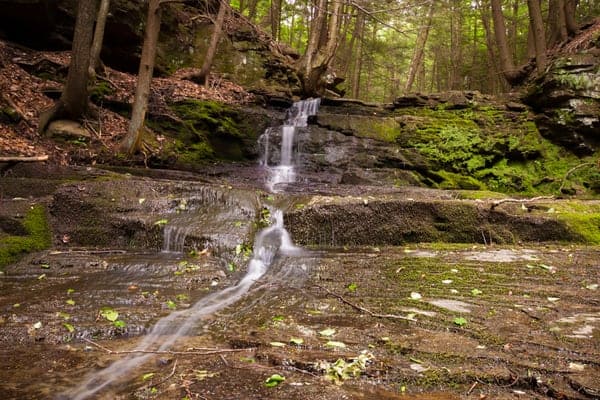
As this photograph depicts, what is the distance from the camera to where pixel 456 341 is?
9.80 ft

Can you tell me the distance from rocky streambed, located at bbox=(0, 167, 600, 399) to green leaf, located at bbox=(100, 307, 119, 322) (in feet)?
0.06

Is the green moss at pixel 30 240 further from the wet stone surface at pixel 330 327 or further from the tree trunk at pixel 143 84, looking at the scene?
the tree trunk at pixel 143 84

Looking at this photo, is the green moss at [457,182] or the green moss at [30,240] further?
the green moss at [457,182]

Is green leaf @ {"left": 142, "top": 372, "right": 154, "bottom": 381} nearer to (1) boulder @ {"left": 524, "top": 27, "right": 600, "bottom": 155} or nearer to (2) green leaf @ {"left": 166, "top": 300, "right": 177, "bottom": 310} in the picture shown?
(2) green leaf @ {"left": 166, "top": 300, "right": 177, "bottom": 310}

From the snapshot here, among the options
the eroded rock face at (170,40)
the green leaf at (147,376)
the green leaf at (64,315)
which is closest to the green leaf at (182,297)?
the green leaf at (64,315)

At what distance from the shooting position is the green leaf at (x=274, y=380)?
8.00 ft

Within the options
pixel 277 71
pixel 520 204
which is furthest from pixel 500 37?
pixel 520 204

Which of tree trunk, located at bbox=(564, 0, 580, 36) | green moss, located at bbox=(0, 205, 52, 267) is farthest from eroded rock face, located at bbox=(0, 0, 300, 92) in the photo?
tree trunk, located at bbox=(564, 0, 580, 36)

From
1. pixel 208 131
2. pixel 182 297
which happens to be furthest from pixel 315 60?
pixel 182 297

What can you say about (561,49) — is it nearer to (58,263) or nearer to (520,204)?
(520,204)

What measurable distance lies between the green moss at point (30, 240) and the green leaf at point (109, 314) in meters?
2.03

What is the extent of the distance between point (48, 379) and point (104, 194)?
3.97 meters

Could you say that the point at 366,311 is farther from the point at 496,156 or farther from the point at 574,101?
the point at 574,101

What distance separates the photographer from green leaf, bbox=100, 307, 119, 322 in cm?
348
